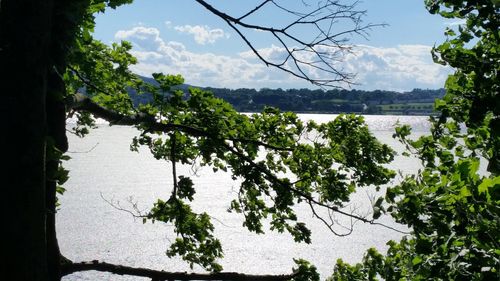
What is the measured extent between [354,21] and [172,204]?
4.31 metres

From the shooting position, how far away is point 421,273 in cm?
386

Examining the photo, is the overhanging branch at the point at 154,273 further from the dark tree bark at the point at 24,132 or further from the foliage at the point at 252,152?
the dark tree bark at the point at 24,132

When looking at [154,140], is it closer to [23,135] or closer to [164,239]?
[23,135]

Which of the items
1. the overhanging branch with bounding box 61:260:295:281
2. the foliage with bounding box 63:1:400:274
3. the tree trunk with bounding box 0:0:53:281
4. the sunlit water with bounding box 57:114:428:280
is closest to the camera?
the tree trunk with bounding box 0:0:53:281

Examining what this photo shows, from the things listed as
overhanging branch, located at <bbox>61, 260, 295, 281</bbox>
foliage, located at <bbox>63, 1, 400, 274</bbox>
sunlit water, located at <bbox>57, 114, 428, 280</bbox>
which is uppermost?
foliage, located at <bbox>63, 1, 400, 274</bbox>

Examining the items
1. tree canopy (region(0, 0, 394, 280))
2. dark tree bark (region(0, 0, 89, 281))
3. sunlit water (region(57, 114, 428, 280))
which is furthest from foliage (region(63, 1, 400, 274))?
sunlit water (region(57, 114, 428, 280))

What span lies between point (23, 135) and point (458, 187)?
9.84 ft

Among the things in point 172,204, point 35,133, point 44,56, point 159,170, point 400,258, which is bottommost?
point 159,170

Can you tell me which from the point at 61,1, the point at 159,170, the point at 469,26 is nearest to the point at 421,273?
the point at 61,1

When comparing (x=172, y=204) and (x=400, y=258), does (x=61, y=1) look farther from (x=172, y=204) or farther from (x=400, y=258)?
(x=400, y=258)

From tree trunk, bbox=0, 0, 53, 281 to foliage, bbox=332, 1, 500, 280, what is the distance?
2645 mm

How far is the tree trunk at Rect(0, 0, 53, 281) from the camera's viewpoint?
3236mm

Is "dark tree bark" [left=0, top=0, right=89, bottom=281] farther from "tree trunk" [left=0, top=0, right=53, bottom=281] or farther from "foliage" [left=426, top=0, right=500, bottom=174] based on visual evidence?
"foliage" [left=426, top=0, right=500, bottom=174]

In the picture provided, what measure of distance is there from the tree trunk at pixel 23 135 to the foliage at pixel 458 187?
2.65 metres
